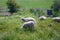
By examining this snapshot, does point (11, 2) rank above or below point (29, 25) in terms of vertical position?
below

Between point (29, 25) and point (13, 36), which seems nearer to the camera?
point (13, 36)

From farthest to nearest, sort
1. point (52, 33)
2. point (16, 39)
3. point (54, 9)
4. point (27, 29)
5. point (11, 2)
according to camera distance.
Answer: point (11, 2), point (54, 9), point (27, 29), point (52, 33), point (16, 39)

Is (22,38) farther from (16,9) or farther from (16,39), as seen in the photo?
(16,9)

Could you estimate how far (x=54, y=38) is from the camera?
5.59 m

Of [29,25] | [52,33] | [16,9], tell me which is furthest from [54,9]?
[52,33]

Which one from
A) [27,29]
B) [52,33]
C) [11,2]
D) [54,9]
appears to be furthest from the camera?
[11,2]

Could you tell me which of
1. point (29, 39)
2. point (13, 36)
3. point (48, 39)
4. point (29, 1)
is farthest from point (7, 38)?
point (29, 1)

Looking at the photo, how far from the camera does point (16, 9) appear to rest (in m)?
23.0

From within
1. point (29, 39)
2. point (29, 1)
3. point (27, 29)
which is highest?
point (29, 39)

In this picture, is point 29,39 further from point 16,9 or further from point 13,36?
point 16,9

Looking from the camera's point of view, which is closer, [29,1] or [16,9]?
[16,9]

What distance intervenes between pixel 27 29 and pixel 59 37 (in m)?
2.16

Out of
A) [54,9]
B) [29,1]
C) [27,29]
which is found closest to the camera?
[27,29]

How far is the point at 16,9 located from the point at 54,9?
15.6ft
